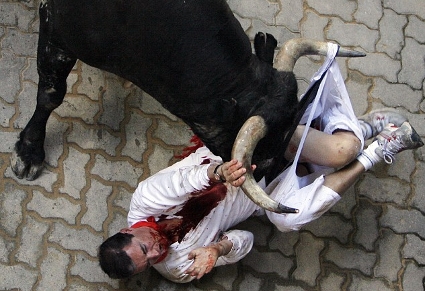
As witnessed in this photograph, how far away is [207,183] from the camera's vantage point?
282 centimetres

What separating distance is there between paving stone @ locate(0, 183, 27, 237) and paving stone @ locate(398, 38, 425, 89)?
269cm

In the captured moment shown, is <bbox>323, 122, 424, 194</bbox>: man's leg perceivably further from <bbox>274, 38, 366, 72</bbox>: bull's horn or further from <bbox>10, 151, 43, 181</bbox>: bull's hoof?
<bbox>10, 151, 43, 181</bbox>: bull's hoof

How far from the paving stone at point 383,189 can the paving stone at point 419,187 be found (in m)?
0.06

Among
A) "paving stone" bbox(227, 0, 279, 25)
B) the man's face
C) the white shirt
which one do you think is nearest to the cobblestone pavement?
the white shirt

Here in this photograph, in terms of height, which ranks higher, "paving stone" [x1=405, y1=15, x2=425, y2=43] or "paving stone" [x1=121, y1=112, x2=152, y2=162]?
"paving stone" [x1=405, y1=15, x2=425, y2=43]

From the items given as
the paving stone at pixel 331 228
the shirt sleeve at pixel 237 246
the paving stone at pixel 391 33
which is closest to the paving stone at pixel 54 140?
the shirt sleeve at pixel 237 246

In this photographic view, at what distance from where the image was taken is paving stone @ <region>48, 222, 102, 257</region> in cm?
341

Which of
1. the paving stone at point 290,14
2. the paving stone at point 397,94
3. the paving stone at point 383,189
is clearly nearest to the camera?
the paving stone at point 383,189

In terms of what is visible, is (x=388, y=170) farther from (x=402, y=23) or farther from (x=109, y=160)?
(x=109, y=160)

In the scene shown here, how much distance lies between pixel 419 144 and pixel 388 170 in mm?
435

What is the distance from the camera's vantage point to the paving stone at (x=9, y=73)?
362 cm

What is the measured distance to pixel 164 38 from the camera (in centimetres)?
251

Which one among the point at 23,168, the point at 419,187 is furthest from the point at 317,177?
the point at 23,168

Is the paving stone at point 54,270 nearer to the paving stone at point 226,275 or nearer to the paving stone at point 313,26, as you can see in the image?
the paving stone at point 226,275
